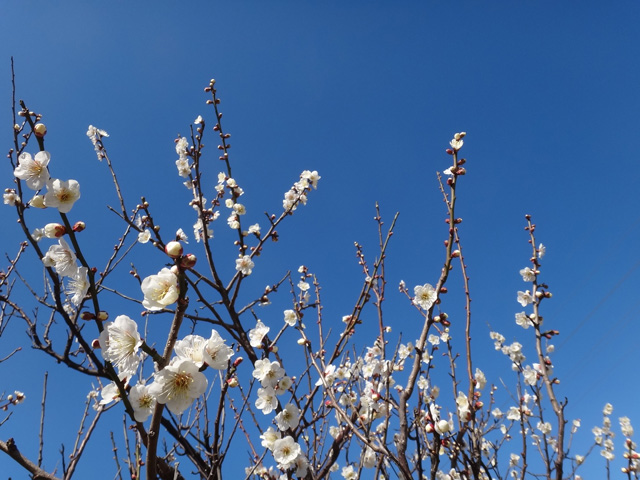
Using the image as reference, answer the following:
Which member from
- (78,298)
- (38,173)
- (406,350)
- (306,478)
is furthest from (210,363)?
(406,350)

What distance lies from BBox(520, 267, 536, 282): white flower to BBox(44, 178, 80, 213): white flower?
11.7ft

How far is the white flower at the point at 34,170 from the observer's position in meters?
1.61

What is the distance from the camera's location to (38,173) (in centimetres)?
163

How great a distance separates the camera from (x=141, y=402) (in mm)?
1366

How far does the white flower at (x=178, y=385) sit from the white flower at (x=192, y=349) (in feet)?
0.16

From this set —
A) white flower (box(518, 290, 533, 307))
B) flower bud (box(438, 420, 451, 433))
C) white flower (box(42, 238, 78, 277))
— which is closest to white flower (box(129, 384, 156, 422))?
white flower (box(42, 238, 78, 277))

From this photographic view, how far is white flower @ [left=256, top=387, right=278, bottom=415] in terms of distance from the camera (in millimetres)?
2584

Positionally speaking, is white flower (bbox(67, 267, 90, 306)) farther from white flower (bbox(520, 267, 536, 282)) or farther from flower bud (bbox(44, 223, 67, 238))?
white flower (bbox(520, 267, 536, 282))

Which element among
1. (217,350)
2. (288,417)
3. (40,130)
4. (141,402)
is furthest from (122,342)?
(288,417)

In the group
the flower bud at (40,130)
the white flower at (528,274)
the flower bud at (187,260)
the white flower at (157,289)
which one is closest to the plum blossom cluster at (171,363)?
the white flower at (157,289)

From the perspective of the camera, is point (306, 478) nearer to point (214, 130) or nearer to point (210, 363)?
point (210, 363)

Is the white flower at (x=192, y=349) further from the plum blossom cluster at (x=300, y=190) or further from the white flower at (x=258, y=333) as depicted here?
the plum blossom cluster at (x=300, y=190)

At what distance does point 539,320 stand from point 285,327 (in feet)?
6.97

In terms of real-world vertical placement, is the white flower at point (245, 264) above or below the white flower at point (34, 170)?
above
